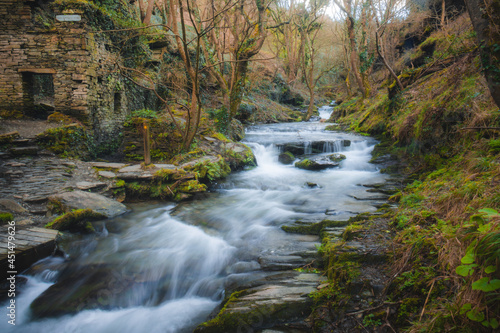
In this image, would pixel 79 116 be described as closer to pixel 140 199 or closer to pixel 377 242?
pixel 140 199

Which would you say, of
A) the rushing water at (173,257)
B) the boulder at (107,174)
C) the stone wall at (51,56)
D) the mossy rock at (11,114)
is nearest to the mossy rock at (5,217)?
the rushing water at (173,257)

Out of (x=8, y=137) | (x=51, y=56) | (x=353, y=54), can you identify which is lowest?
(x=8, y=137)

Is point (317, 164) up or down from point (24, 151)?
down

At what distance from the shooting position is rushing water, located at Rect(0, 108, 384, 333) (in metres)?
3.42

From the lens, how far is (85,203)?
5.65 metres

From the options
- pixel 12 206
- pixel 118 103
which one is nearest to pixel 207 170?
pixel 12 206

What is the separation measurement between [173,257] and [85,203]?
8.30ft

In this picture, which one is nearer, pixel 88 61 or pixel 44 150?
pixel 44 150

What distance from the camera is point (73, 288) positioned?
3.79 m

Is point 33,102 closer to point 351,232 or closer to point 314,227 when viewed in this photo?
point 314,227

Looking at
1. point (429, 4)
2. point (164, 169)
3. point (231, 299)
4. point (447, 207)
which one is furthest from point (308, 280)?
point (429, 4)

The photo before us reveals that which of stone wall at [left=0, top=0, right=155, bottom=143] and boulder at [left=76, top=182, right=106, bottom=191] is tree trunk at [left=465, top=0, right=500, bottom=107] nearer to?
boulder at [left=76, top=182, right=106, bottom=191]

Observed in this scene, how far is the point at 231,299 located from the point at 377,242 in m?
1.92

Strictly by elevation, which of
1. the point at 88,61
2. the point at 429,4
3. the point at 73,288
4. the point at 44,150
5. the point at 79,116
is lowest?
the point at 73,288
